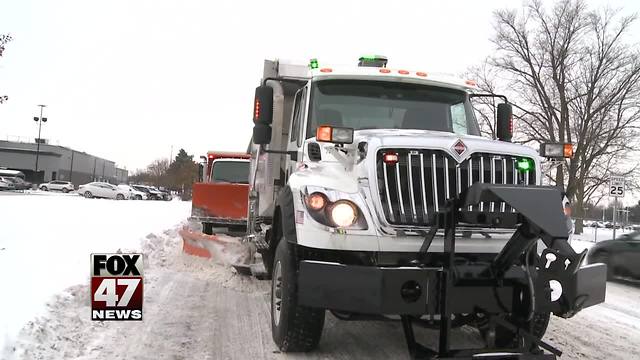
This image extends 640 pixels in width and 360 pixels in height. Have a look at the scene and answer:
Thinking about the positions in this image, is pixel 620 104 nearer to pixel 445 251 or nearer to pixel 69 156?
pixel 445 251

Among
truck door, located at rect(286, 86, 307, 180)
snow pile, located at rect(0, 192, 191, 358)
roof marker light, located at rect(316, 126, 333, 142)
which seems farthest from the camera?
truck door, located at rect(286, 86, 307, 180)

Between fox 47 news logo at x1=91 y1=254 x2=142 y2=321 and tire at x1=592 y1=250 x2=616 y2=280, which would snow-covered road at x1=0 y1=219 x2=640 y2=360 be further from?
tire at x1=592 y1=250 x2=616 y2=280

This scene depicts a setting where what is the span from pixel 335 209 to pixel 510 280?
53.7 inches

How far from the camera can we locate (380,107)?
5.68 metres

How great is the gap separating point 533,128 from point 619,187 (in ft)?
51.6

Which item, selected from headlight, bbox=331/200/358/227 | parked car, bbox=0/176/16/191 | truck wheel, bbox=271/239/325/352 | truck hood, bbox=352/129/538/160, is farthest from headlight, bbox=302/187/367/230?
parked car, bbox=0/176/16/191

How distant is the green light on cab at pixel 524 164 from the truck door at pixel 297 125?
212 cm

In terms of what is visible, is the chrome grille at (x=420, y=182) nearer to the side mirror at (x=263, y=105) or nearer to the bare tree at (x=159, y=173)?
the side mirror at (x=263, y=105)

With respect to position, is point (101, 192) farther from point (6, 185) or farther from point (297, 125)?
point (297, 125)

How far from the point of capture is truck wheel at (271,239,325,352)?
465cm

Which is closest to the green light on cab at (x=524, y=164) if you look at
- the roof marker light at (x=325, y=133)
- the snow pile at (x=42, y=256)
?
the roof marker light at (x=325, y=133)

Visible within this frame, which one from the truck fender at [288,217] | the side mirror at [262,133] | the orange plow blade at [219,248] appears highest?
the side mirror at [262,133]

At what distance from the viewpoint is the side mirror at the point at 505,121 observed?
21.6 ft

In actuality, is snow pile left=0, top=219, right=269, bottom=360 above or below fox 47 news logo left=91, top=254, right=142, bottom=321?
below
